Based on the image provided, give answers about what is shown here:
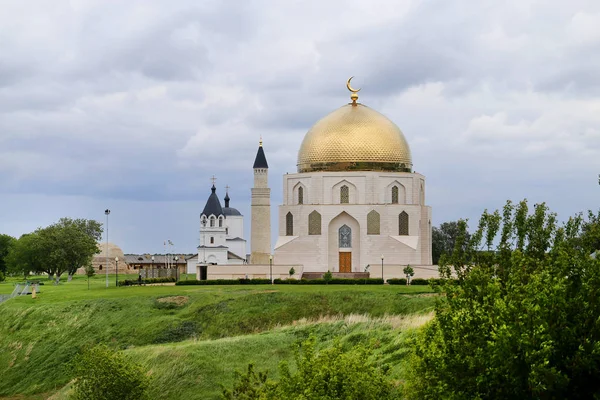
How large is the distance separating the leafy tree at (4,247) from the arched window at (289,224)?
1528 inches

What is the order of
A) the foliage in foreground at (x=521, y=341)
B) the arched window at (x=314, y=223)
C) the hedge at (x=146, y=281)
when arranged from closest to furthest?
the foliage in foreground at (x=521, y=341) → the hedge at (x=146, y=281) → the arched window at (x=314, y=223)

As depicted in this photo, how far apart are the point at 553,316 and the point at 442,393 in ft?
7.57

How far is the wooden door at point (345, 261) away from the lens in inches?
2391

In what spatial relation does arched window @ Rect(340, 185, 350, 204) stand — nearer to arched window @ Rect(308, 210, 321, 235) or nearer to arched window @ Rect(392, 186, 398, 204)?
arched window @ Rect(308, 210, 321, 235)

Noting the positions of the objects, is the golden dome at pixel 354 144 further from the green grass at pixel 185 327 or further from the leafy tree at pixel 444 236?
the leafy tree at pixel 444 236

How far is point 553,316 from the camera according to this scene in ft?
51.4

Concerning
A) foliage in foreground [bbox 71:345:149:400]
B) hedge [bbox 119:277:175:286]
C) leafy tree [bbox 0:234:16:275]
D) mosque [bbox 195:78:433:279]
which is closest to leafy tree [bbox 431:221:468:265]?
mosque [bbox 195:78:433:279]

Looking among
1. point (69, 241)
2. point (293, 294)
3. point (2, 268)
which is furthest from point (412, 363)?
point (2, 268)

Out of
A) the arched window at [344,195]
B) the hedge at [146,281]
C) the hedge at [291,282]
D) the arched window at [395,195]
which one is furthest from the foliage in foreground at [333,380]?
the arched window at [395,195]

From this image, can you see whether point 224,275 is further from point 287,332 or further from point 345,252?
point 287,332

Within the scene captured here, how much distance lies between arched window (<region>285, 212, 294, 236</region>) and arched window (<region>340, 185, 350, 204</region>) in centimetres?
366

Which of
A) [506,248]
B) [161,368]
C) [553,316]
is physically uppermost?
[506,248]

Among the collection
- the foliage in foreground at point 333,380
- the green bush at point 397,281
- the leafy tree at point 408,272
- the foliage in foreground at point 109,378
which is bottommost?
the foliage in foreground at point 109,378

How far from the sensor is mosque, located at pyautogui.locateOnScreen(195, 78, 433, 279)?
60.4 m
